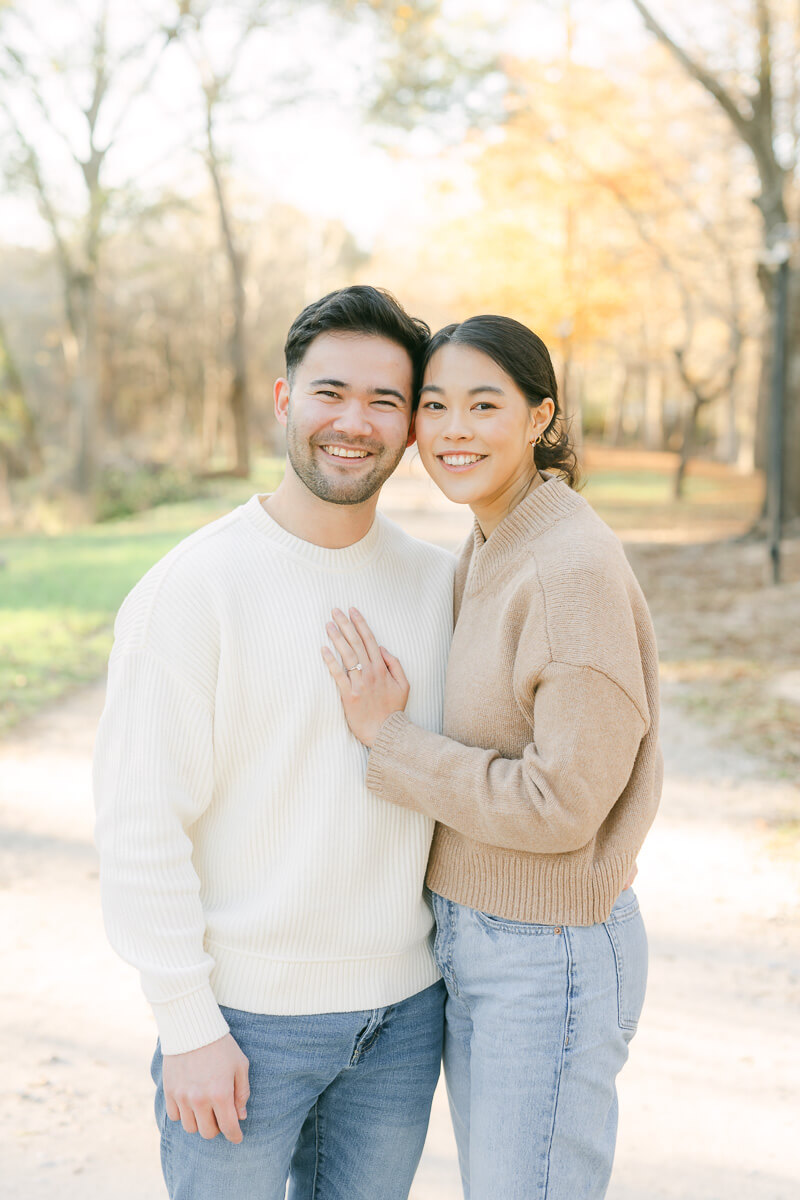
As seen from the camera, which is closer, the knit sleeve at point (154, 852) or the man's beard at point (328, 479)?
the knit sleeve at point (154, 852)

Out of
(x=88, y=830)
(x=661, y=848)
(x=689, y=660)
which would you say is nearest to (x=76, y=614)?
(x=88, y=830)

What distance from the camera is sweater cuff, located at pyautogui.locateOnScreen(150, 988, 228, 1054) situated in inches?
72.6

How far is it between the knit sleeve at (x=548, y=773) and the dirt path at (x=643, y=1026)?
1.65 metres

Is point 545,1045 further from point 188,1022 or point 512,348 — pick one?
point 512,348

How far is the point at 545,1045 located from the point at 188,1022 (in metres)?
0.63

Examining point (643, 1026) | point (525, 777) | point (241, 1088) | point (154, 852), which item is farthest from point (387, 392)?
point (643, 1026)

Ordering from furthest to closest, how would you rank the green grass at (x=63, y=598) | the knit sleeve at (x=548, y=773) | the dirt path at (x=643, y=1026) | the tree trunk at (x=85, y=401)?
the tree trunk at (x=85, y=401), the green grass at (x=63, y=598), the dirt path at (x=643, y=1026), the knit sleeve at (x=548, y=773)

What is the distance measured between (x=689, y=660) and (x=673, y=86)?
43.0 ft

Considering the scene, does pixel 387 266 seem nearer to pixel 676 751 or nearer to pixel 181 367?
pixel 181 367

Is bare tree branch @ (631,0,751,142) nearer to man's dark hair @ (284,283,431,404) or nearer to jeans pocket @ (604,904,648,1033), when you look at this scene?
man's dark hair @ (284,283,431,404)

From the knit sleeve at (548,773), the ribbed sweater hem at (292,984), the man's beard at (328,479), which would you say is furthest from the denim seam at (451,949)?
the man's beard at (328,479)

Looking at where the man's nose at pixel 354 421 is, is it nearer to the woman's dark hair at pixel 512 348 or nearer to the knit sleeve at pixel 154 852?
the woman's dark hair at pixel 512 348

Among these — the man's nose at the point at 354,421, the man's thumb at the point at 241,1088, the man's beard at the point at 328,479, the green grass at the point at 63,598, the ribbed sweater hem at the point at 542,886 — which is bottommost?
the green grass at the point at 63,598

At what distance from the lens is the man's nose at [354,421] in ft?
6.86
